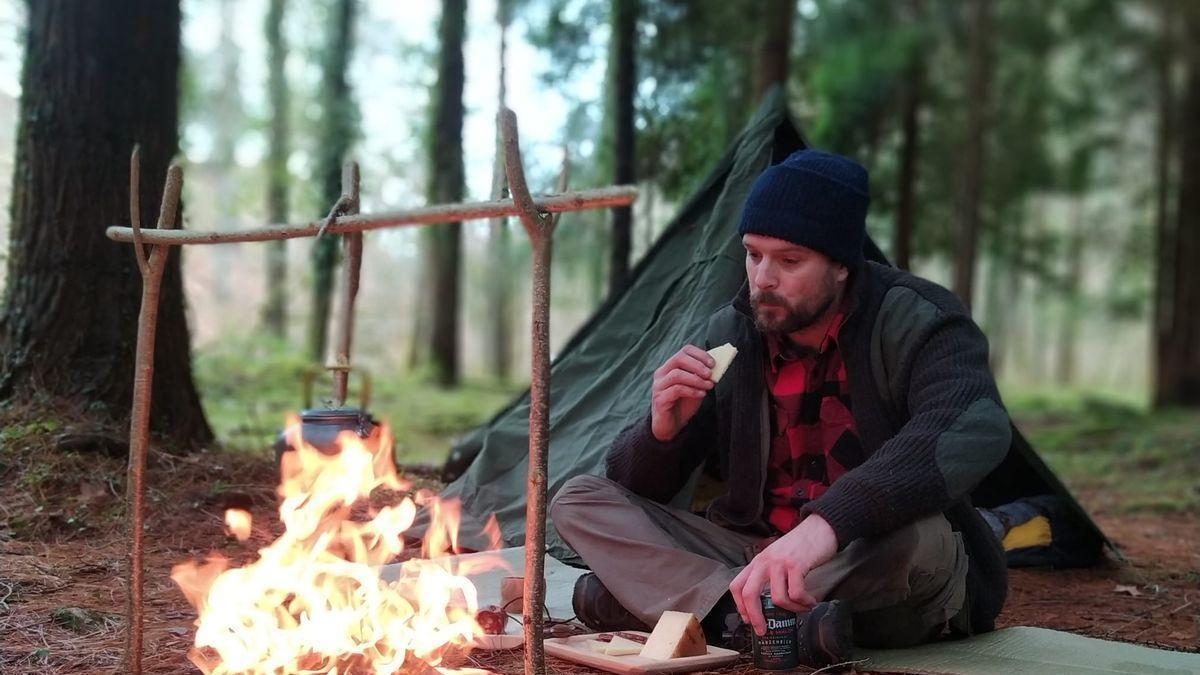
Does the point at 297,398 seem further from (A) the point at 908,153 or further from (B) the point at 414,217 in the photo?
(B) the point at 414,217

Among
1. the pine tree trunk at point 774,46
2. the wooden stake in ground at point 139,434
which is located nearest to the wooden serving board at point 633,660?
the wooden stake in ground at point 139,434

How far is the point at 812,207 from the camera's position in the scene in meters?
2.74

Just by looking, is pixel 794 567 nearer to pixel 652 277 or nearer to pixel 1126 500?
pixel 652 277

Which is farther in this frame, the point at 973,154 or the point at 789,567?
the point at 973,154

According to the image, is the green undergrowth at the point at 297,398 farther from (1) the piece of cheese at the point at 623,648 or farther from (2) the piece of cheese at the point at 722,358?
(2) the piece of cheese at the point at 722,358

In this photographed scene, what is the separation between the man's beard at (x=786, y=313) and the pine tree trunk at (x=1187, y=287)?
39.2ft

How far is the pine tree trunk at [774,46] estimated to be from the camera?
1015 centimetres

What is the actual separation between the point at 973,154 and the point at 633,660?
13.3 m

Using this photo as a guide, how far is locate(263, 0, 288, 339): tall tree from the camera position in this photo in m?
15.4

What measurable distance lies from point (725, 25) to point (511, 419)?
6.99 metres

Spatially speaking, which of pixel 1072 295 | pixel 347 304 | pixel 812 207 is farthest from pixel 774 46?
pixel 1072 295

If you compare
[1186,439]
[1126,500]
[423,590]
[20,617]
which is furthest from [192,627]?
[1186,439]

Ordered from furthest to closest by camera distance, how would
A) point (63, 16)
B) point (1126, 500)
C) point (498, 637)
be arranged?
point (1126, 500), point (63, 16), point (498, 637)

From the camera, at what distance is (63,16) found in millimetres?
4508
